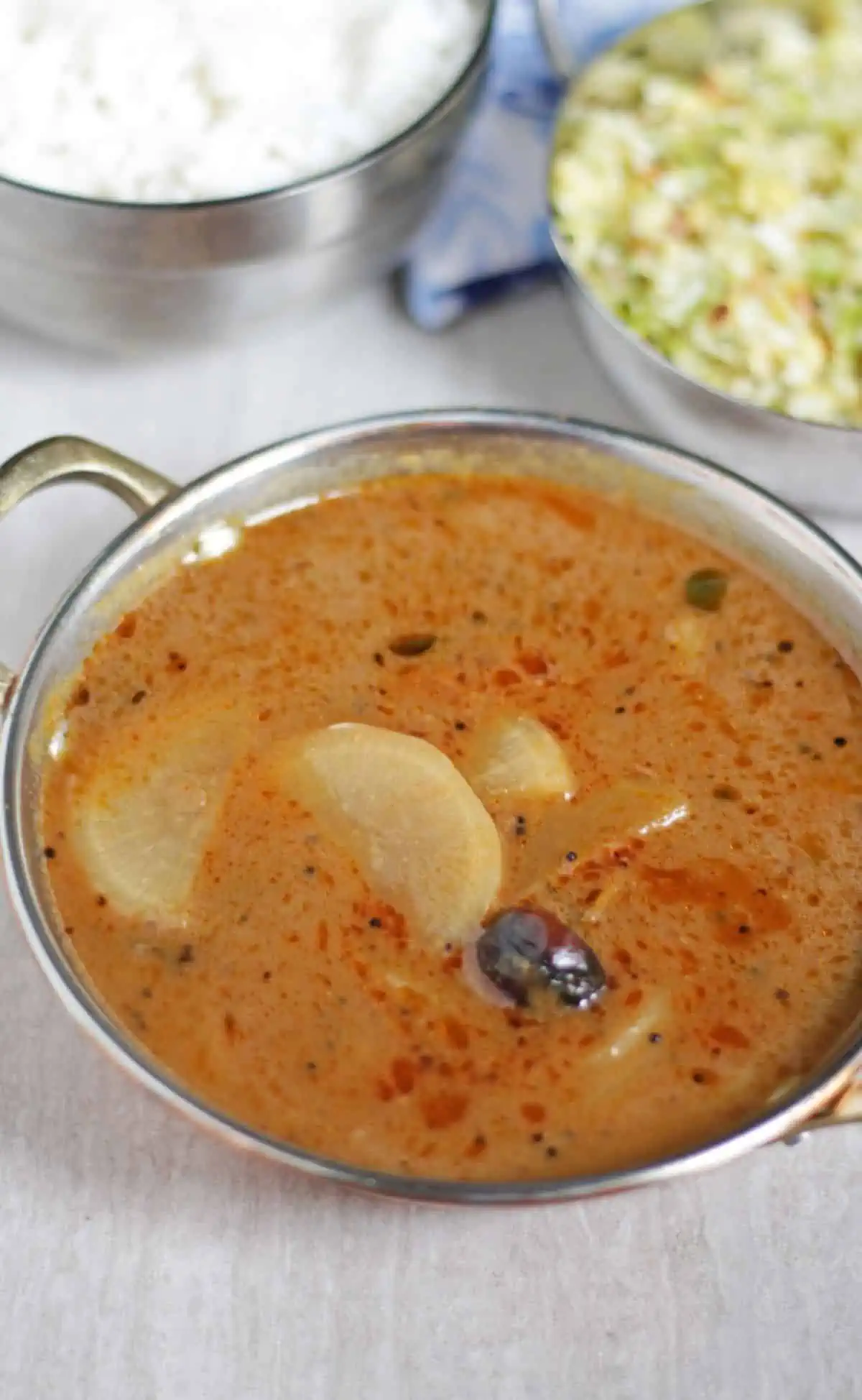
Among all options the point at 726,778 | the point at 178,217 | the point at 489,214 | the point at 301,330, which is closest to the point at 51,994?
the point at 726,778

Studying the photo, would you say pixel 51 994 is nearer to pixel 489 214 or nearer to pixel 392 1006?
pixel 392 1006

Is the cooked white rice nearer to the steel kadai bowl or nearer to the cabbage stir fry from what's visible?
the cabbage stir fry

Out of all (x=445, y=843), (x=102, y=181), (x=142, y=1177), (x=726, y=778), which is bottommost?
(x=142, y=1177)

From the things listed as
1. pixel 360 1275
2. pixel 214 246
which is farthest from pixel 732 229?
pixel 360 1275

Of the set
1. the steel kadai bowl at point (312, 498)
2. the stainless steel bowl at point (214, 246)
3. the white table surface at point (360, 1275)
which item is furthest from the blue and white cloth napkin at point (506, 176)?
the white table surface at point (360, 1275)

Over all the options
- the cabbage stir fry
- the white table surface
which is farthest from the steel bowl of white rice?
the white table surface

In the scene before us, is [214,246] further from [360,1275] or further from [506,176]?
[360,1275]
